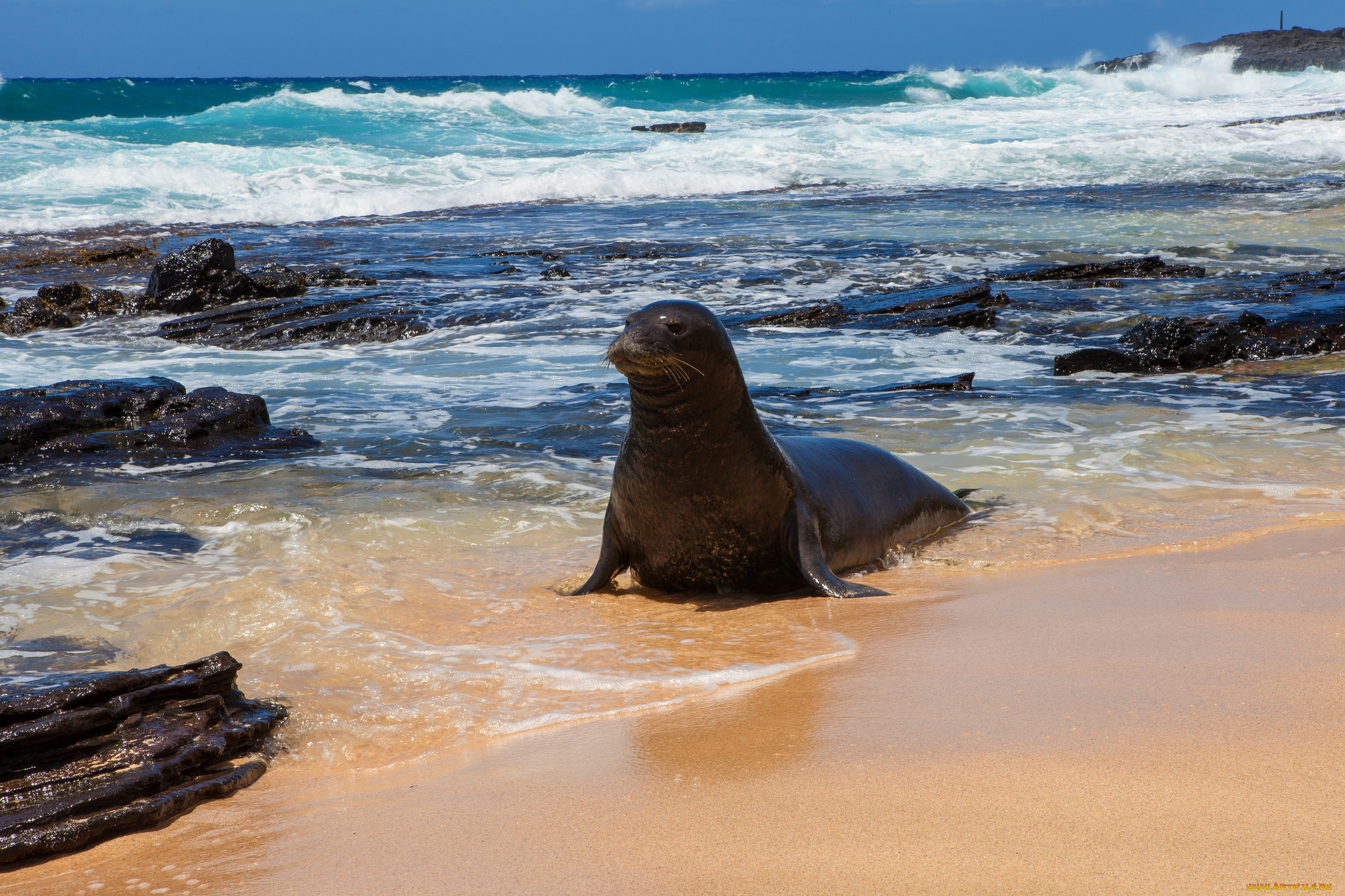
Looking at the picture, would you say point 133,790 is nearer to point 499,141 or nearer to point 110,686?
point 110,686

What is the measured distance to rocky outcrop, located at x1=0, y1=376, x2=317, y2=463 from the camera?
734 centimetres

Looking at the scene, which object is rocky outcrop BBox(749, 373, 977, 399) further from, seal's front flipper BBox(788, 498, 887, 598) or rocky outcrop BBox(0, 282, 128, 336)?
rocky outcrop BBox(0, 282, 128, 336)

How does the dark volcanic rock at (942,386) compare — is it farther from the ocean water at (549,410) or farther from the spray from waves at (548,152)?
the spray from waves at (548,152)

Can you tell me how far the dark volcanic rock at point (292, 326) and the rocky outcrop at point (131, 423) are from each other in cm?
368

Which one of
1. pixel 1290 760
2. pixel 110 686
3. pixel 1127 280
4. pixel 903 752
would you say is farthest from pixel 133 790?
pixel 1127 280

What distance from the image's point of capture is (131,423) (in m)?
7.87

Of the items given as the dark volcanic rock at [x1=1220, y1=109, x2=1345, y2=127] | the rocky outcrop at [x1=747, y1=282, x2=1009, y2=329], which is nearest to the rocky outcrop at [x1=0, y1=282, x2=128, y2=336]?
the rocky outcrop at [x1=747, y1=282, x2=1009, y2=329]

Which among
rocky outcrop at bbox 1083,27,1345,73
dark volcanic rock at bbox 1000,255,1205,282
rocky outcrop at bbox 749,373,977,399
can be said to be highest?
rocky outcrop at bbox 1083,27,1345,73

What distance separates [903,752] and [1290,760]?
83 centimetres

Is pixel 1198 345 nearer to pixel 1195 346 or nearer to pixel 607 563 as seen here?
pixel 1195 346

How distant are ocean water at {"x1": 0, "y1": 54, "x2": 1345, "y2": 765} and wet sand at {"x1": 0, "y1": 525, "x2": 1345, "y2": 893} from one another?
36 cm

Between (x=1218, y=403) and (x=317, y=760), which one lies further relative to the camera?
(x=1218, y=403)

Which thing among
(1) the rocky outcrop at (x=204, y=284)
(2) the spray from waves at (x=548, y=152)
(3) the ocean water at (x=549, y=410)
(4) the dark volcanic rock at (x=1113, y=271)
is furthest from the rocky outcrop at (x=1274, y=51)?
(1) the rocky outcrop at (x=204, y=284)

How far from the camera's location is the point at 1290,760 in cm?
257
